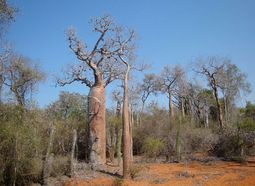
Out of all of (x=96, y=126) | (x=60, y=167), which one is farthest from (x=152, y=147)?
(x=60, y=167)

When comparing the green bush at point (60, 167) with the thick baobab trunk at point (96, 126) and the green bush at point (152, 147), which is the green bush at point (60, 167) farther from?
the green bush at point (152, 147)

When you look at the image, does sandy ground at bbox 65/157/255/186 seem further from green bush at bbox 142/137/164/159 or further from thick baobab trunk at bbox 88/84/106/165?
green bush at bbox 142/137/164/159

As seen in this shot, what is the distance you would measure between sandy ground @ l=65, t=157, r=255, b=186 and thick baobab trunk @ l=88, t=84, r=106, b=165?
4.09 ft

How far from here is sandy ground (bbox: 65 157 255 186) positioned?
10.5 metres

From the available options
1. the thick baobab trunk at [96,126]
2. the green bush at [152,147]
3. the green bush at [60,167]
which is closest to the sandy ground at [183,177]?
the green bush at [60,167]

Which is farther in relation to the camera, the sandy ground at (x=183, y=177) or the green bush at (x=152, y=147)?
the green bush at (x=152, y=147)

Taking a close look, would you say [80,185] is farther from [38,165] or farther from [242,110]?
[242,110]

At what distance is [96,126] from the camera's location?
571 inches

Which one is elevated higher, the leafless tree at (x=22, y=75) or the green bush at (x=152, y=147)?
the leafless tree at (x=22, y=75)

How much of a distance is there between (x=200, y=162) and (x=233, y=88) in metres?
18.8

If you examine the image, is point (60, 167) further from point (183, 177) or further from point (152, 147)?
point (152, 147)

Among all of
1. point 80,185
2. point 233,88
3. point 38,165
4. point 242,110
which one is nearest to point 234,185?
point 80,185

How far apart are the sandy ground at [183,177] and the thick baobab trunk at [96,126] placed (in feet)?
4.09

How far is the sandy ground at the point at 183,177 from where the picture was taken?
10461 mm
